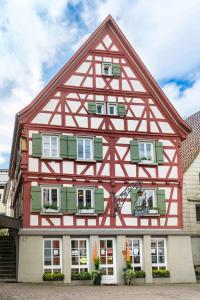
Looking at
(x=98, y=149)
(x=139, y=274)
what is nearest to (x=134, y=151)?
(x=98, y=149)

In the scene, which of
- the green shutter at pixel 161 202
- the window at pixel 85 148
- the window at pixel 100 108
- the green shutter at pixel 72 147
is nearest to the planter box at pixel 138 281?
the green shutter at pixel 161 202

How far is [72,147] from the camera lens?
27.4m

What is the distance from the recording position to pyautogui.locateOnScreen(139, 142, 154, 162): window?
28766 millimetres

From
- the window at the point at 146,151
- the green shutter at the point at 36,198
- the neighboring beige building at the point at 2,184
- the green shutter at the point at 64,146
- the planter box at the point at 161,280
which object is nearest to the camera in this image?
the green shutter at the point at 36,198

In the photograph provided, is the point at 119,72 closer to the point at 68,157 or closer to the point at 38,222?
the point at 68,157

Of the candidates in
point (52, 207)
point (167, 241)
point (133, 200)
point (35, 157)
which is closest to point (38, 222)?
point (52, 207)

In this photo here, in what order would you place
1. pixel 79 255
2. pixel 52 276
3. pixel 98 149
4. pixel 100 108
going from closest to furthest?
pixel 52 276 → pixel 79 255 → pixel 98 149 → pixel 100 108

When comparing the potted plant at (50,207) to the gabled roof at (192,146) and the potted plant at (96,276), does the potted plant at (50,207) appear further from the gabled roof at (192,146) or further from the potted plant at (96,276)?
the gabled roof at (192,146)

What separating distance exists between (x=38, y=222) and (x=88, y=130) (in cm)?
585

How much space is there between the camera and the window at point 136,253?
89.1 ft

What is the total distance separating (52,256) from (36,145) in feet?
19.3

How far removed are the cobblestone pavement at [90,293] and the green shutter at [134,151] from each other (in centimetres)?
743

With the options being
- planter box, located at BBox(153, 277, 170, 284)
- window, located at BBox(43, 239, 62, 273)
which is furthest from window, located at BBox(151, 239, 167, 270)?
window, located at BBox(43, 239, 62, 273)

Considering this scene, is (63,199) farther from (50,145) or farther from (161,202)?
(161,202)
